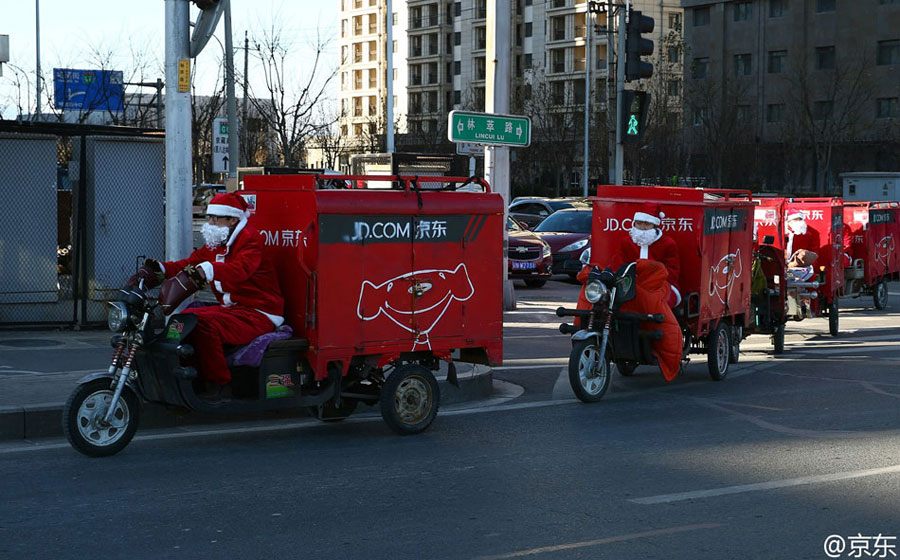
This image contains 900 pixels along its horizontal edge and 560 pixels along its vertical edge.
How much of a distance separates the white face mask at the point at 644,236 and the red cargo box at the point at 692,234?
31.9 inches

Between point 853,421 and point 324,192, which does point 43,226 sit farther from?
point 853,421

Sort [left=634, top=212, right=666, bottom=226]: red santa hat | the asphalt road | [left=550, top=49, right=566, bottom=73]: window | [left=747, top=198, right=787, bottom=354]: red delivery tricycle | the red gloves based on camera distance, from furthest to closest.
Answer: [left=550, top=49, right=566, bottom=73]: window
[left=747, top=198, right=787, bottom=354]: red delivery tricycle
[left=634, top=212, right=666, bottom=226]: red santa hat
the red gloves
the asphalt road

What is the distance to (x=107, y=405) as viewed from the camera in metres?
7.63

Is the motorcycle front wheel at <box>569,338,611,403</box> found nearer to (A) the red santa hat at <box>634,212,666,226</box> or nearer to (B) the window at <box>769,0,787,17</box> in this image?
(A) the red santa hat at <box>634,212,666,226</box>

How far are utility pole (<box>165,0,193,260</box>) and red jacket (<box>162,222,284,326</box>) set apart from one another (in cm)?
181

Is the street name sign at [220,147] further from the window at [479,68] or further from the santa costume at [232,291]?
the window at [479,68]

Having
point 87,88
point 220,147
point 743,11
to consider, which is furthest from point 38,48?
point 743,11

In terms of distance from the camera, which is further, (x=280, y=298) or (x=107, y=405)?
(x=280, y=298)

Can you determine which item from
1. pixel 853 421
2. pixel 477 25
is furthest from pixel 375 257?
pixel 477 25

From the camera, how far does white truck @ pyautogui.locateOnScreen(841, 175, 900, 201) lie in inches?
1847

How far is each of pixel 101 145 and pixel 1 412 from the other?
278 inches

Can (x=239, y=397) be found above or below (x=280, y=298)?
below

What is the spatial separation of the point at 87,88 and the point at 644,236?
36.5 meters

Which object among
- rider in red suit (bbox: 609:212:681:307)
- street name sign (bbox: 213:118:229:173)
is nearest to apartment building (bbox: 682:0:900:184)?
street name sign (bbox: 213:118:229:173)
